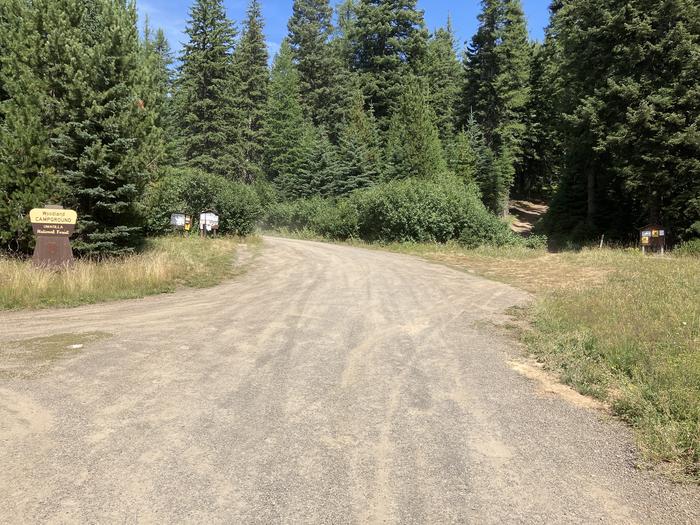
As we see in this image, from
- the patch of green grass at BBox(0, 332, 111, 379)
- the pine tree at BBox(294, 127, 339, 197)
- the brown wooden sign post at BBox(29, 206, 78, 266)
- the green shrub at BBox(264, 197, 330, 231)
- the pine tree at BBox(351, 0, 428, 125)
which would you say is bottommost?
the patch of green grass at BBox(0, 332, 111, 379)

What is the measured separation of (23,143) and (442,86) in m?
56.4

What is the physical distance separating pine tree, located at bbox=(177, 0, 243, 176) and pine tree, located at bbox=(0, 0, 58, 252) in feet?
115

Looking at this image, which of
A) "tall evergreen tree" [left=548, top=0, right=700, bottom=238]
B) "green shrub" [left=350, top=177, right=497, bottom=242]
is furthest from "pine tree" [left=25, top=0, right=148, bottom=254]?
"tall evergreen tree" [left=548, top=0, right=700, bottom=238]

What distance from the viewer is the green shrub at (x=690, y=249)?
21.3 meters

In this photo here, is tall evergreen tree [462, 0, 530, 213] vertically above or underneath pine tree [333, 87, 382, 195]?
above

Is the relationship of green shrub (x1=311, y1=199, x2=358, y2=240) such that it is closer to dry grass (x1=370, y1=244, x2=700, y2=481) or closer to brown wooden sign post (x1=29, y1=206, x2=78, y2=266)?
dry grass (x1=370, y1=244, x2=700, y2=481)

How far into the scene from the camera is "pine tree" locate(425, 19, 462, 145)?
56.9 m

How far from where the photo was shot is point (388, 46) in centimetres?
5478

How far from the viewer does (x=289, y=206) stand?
1706 inches

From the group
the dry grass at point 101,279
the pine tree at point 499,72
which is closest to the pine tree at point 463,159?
the pine tree at point 499,72

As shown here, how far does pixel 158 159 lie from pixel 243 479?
1501cm

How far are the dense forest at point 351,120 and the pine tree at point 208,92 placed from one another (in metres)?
0.20

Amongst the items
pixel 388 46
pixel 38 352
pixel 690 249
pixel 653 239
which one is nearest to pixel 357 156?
pixel 388 46

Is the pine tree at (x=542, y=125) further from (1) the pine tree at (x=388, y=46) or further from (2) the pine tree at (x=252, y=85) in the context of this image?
(2) the pine tree at (x=252, y=85)
